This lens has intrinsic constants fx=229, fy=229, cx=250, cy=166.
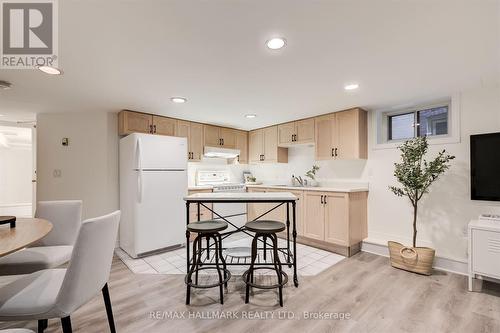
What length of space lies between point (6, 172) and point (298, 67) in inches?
290

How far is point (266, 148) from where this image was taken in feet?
15.8

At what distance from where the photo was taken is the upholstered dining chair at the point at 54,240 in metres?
1.92

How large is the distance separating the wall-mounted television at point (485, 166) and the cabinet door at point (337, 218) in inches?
54.8

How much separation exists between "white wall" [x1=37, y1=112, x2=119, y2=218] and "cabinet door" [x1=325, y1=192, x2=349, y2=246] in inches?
133

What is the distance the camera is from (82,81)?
2404 millimetres

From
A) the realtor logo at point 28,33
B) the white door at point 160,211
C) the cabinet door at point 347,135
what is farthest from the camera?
the cabinet door at point 347,135

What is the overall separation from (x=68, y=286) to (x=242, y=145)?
4.15m

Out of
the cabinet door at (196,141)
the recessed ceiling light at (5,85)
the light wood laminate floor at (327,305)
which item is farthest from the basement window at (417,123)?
the recessed ceiling light at (5,85)

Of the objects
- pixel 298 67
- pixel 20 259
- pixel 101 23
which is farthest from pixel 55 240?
pixel 298 67

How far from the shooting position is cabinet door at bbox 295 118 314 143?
3.97m

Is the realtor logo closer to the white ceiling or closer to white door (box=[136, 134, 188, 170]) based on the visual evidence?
the white ceiling

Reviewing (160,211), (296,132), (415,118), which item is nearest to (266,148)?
(296,132)

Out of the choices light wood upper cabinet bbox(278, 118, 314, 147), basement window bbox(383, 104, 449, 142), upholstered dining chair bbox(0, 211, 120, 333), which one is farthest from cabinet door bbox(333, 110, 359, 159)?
upholstered dining chair bbox(0, 211, 120, 333)

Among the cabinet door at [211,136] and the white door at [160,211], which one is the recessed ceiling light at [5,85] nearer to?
the white door at [160,211]
